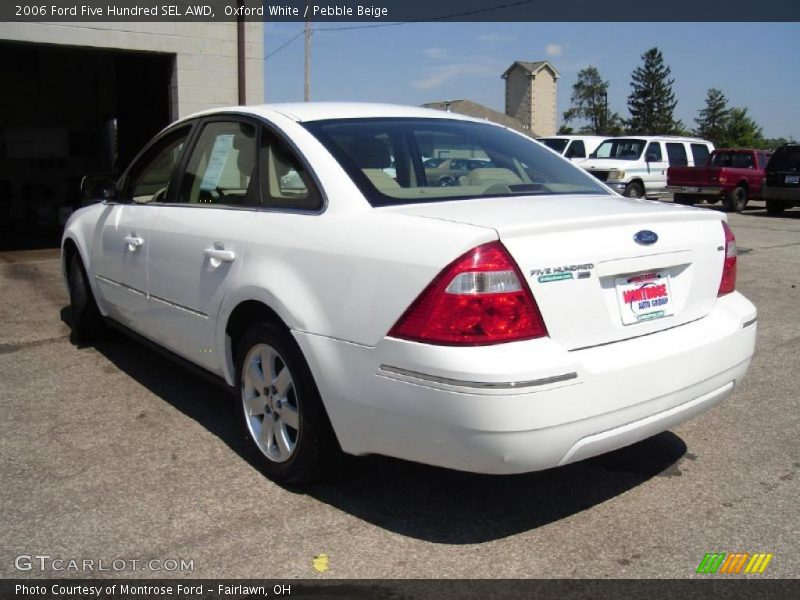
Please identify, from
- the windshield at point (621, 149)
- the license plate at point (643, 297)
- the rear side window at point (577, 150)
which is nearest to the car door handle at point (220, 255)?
the license plate at point (643, 297)

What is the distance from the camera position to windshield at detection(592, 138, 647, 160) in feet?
69.4

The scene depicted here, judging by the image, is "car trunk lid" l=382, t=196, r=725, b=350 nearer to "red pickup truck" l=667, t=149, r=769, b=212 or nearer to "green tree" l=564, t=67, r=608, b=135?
"red pickup truck" l=667, t=149, r=769, b=212

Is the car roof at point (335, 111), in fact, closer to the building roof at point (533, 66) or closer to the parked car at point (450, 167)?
the parked car at point (450, 167)

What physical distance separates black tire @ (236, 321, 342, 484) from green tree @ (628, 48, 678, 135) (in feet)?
319

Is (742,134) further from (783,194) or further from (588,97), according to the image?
(783,194)

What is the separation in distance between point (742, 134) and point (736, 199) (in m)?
72.7

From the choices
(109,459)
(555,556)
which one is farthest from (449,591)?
(109,459)

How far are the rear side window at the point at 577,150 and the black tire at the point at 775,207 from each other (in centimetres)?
501

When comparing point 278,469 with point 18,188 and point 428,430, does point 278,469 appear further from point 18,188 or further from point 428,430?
point 18,188

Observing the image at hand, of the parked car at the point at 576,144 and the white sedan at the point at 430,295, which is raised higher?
the parked car at the point at 576,144

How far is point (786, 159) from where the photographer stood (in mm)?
19547

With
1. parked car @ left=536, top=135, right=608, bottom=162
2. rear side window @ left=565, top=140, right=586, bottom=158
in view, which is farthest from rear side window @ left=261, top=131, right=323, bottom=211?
rear side window @ left=565, top=140, right=586, bottom=158

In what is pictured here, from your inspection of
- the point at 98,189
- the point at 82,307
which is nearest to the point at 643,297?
the point at 98,189

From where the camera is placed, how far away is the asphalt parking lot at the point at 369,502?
2840mm
